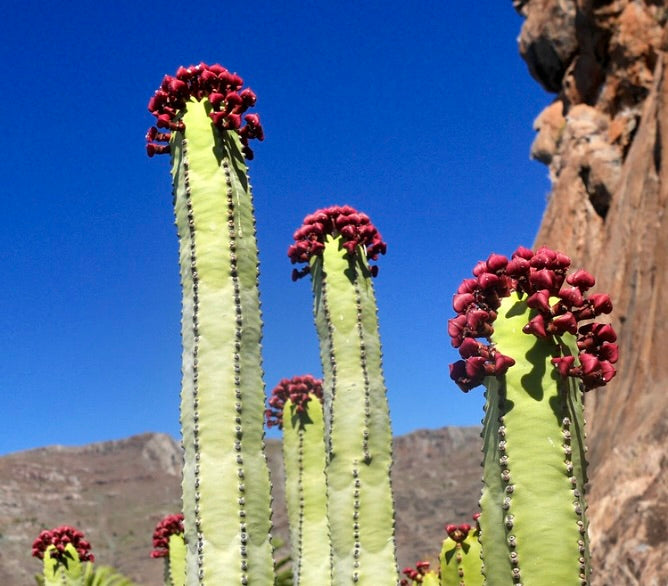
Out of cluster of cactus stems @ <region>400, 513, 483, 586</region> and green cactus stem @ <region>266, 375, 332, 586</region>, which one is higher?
green cactus stem @ <region>266, 375, 332, 586</region>

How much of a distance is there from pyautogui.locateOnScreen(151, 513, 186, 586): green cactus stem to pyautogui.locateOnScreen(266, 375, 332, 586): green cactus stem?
4.31 feet

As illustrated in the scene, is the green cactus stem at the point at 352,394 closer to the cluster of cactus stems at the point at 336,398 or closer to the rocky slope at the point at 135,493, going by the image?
the cluster of cactus stems at the point at 336,398

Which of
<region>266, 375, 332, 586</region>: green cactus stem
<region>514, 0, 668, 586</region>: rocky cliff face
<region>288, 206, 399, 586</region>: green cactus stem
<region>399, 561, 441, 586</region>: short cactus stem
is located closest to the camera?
<region>288, 206, 399, 586</region>: green cactus stem

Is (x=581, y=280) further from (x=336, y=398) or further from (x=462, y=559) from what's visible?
(x=336, y=398)

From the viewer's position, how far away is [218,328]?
5.73 m

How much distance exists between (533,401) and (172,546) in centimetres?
733

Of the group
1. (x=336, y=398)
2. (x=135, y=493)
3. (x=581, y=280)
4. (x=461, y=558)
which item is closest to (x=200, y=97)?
(x=336, y=398)

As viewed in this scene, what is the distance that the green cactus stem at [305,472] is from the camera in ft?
29.5

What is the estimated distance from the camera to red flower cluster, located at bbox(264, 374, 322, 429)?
1056 centimetres

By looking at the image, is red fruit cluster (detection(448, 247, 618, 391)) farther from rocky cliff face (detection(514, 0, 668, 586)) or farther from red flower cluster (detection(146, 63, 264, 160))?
rocky cliff face (detection(514, 0, 668, 586))

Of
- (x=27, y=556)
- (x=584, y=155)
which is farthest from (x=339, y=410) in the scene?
(x=27, y=556)

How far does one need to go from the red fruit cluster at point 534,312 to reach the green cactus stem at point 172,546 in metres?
6.73

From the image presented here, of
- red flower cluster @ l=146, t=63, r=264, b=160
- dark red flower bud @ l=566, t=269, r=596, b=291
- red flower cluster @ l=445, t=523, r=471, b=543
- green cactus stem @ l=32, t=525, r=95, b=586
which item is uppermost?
red flower cluster @ l=146, t=63, r=264, b=160

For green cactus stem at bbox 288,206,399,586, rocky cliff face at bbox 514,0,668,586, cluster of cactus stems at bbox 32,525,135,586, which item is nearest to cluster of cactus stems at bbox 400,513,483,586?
green cactus stem at bbox 288,206,399,586
